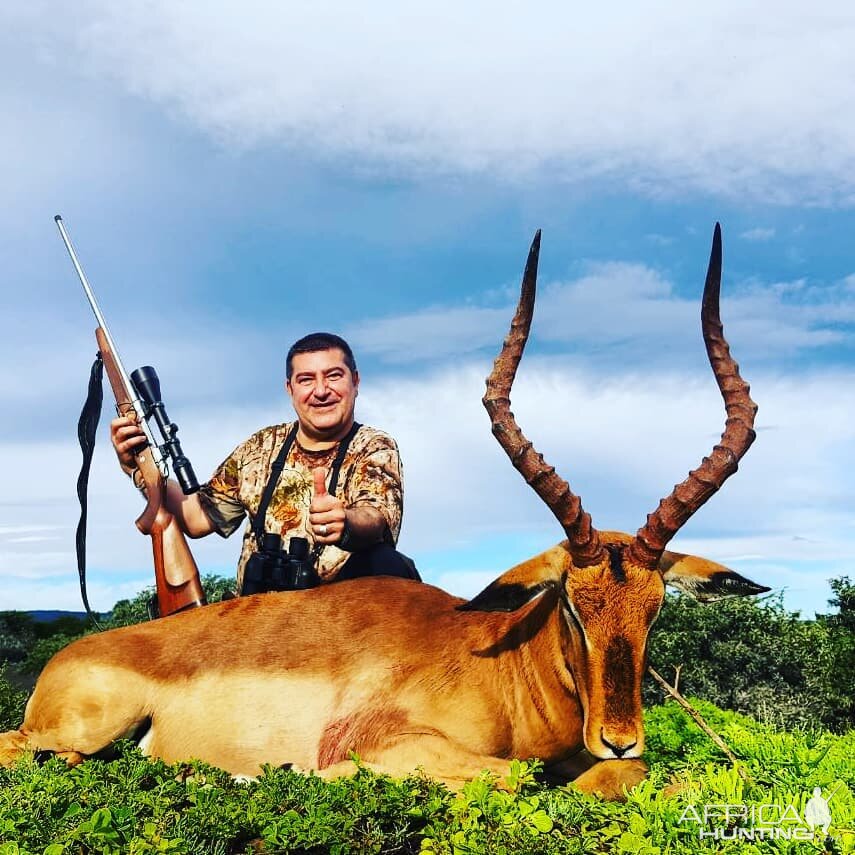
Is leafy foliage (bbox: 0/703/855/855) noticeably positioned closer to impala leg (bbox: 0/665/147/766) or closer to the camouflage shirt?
impala leg (bbox: 0/665/147/766)

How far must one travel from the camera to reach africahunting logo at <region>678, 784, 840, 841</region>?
14.0 ft

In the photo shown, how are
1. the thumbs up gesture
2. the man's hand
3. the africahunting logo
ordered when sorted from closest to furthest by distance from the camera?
the africahunting logo
the thumbs up gesture
the man's hand

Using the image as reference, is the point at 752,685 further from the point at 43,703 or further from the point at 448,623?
the point at 43,703

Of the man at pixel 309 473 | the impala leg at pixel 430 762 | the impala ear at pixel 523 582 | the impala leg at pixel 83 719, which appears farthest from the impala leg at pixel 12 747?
the impala ear at pixel 523 582

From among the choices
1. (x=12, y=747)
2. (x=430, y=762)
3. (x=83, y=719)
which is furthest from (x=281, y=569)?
(x=430, y=762)

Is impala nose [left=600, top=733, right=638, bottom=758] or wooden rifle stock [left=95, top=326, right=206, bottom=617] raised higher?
wooden rifle stock [left=95, top=326, right=206, bottom=617]

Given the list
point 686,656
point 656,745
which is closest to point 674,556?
point 656,745

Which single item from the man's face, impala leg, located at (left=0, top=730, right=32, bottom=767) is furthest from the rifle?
impala leg, located at (left=0, top=730, right=32, bottom=767)

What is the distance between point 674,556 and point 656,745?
2243 mm

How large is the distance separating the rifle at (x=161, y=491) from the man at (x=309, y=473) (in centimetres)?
17

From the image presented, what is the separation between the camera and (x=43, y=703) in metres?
7.01

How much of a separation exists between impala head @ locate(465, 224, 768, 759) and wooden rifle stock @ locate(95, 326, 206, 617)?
3365mm

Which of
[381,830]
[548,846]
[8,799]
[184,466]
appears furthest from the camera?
[184,466]

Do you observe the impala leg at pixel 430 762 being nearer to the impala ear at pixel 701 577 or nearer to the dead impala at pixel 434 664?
the dead impala at pixel 434 664
